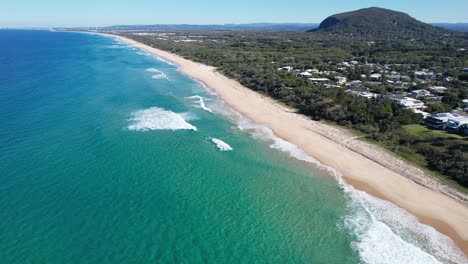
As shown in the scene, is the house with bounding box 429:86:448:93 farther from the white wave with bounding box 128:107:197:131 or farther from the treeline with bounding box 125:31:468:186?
the white wave with bounding box 128:107:197:131

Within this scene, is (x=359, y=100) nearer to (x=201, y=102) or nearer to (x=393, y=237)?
(x=201, y=102)

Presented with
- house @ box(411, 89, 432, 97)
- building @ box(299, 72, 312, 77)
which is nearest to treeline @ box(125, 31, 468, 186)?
building @ box(299, 72, 312, 77)

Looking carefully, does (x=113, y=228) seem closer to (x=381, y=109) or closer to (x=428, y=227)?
(x=428, y=227)

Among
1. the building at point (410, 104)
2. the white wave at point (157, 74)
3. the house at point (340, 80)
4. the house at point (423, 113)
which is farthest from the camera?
the white wave at point (157, 74)

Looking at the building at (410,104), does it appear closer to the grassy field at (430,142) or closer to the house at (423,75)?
the grassy field at (430,142)

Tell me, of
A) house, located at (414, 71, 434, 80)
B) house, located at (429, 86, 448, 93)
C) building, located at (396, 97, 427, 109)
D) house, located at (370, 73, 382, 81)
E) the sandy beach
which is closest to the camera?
the sandy beach

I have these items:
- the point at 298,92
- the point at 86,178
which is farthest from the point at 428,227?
the point at 298,92

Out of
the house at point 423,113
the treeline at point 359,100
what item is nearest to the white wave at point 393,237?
the treeline at point 359,100
